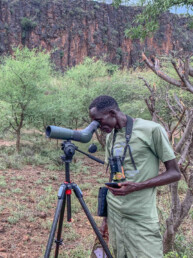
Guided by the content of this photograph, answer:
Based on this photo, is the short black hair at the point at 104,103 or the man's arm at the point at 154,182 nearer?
the man's arm at the point at 154,182

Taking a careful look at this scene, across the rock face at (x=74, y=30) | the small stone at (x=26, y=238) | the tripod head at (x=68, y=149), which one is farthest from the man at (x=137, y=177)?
the rock face at (x=74, y=30)

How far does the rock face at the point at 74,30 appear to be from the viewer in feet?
115

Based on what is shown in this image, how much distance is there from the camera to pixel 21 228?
4.20m

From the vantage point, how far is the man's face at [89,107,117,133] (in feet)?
5.25

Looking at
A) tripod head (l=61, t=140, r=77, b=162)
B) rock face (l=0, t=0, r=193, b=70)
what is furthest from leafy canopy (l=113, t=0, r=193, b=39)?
rock face (l=0, t=0, r=193, b=70)

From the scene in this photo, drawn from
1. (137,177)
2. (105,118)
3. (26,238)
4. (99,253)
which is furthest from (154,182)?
(26,238)

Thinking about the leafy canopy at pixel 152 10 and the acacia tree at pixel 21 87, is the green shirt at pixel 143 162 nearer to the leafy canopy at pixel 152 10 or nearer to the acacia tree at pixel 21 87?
the leafy canopy at pixel 152 10

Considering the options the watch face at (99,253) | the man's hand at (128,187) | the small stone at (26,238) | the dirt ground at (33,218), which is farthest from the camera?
the small stone at (26,238)

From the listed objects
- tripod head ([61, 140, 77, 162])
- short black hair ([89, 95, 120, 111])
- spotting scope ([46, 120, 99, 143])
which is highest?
short black hair ([89, 95, 120, 111])

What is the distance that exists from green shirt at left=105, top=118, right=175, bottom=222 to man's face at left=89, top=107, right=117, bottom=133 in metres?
0.12

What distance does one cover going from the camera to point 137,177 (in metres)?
1.56

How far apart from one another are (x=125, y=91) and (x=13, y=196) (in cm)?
962

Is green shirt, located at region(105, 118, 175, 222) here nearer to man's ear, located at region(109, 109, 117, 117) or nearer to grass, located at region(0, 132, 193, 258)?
man's ear, located at region(109, 109, 117, 117)

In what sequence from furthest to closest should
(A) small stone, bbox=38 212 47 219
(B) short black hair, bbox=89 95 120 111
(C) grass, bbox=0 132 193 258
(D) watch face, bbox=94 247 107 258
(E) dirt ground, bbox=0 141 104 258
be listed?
(A) small stone, bbox=38 212 47 219, (E) dirt ground, bbox=0 141 104 258, (C) grass, bbox=0 132 193 258, (D) watch face, bbox=94 247 107 258, (B) short black hair, bbox=89 95 120 111
